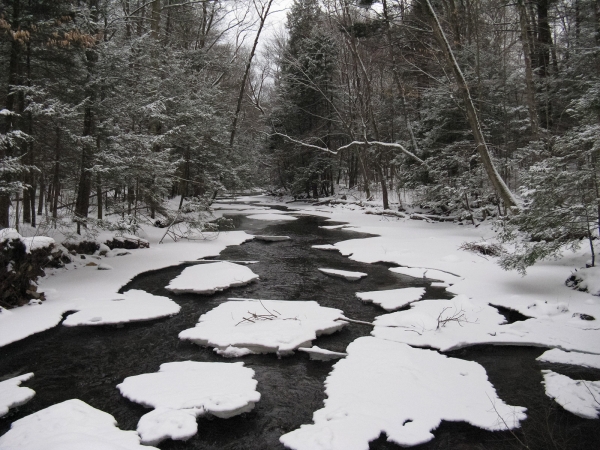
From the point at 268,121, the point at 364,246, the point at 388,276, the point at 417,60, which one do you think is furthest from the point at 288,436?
the point at 268,121

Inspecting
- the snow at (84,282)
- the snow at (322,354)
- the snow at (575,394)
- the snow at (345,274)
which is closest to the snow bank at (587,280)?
the snow at (575,394)

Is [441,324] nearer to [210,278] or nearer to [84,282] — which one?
[210,278]

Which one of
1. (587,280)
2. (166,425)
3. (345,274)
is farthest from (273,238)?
(166,425)

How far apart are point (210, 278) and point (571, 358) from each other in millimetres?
6958

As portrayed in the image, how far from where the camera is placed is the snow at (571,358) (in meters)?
4.78

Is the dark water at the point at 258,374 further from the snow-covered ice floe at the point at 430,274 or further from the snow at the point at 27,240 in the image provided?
the snow at the point at 27,240

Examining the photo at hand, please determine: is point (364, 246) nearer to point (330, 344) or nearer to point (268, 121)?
point (330, 344)

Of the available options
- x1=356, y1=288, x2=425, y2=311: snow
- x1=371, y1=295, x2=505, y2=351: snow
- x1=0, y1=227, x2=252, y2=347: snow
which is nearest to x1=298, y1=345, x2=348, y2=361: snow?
x1=371, y1=295, x2=505, y2=351: snow

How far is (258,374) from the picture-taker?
15.8 feet

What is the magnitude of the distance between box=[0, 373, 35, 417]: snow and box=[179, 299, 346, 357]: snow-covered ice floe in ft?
6.50

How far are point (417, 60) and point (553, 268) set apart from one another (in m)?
14.6

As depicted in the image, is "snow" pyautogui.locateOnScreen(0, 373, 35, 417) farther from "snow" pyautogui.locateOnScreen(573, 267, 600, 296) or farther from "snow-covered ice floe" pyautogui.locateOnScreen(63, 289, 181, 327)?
"snow" pyautogui.locateOnScreen(573, 267, 600, 296)

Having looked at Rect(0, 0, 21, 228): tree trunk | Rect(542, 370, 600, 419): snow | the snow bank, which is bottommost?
Rect(542, 370, 600, 419): snow

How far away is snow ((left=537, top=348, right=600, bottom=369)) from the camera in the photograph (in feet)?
15.7
